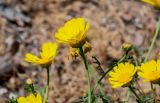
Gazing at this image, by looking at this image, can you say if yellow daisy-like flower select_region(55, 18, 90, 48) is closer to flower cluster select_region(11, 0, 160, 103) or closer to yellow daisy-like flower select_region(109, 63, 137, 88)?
flower cluster select_region(11, 0, 160, 103)

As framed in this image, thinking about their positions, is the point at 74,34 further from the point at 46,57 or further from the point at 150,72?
the point at 150,72

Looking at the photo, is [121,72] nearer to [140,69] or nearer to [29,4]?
[140,69]

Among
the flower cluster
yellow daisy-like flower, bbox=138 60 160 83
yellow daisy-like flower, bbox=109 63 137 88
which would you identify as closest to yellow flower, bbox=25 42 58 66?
the flower cluster

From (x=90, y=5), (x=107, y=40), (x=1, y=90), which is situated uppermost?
(x=90, y=5)

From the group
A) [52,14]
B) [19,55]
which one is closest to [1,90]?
[19,55]

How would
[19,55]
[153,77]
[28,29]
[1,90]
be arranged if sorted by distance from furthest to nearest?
[28,29]
[19,55]
[1,90]
[153,77]

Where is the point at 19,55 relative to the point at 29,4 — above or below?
below
